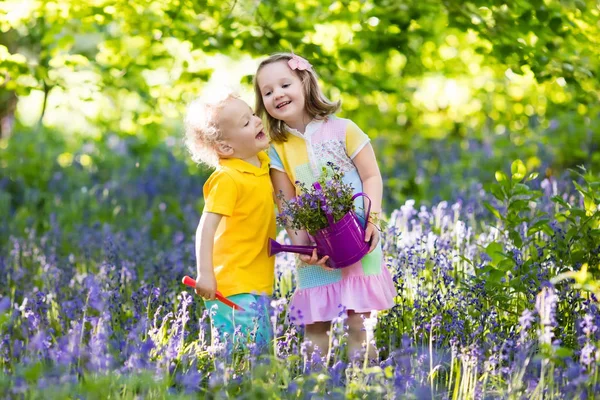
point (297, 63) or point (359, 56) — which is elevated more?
point (359, 56)

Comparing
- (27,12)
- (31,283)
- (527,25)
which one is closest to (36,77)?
(27,12)

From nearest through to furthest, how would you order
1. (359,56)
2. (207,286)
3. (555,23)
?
(207,286), (555,23), (359,56)

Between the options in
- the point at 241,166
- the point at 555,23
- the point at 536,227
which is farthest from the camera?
the point at 555,23

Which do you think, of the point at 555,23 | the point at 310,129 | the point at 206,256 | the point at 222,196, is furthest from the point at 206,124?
the point at 555,23

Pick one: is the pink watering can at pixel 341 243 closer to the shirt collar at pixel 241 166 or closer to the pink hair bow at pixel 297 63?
the shirt collar at pixel 241 166

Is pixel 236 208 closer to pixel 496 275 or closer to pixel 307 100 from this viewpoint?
pixel 307 100

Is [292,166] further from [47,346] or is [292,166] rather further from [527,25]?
[527,25]

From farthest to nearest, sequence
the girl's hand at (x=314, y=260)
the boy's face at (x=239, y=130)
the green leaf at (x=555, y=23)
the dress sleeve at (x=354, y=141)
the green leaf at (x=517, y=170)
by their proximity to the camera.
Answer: the green leaf at (x=555, y=23) < the green leaf at (x=517, y=170) < the dress sleeve at (x=354, y=141) < the boy's face at (x=239, y=130) < the girl's hand at (x=314, y=260)

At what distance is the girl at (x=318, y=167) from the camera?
126 inches

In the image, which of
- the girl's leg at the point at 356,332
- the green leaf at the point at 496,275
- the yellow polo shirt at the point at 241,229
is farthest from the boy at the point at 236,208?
the green leaf at the point at 496,275

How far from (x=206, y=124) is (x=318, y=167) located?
20.2 inches

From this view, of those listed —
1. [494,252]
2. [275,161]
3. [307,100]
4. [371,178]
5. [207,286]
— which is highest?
[307,100]

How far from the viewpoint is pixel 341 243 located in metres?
3.01

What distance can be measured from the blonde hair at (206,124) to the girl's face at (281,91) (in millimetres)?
144
